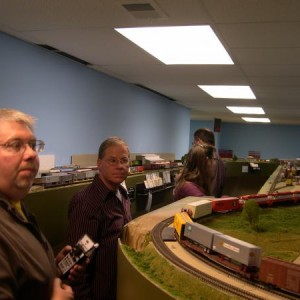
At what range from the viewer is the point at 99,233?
2139mm

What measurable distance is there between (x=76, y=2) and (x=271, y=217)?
201cm

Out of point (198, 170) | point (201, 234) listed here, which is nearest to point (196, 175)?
point (198, 170)

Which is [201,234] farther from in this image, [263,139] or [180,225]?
[263,139]

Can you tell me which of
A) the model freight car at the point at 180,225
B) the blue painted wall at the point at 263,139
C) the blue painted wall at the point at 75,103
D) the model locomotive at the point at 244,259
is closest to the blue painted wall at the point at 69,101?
the blue painted wall at the point at 75,103

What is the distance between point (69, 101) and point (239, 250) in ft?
12.2

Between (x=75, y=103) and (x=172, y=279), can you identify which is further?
(x=75, y=103)

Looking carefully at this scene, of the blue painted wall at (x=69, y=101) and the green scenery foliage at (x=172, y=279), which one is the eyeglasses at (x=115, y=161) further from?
the blue painted wall at (x=69, y=101)

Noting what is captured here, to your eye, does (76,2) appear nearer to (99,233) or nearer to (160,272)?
(99,233)

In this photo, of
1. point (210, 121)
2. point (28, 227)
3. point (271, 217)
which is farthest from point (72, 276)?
point (210, 121)

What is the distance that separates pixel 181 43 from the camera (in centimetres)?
361

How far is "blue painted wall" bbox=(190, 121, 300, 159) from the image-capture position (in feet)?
52.2

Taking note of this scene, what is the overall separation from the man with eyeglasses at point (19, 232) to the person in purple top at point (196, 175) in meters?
1.87

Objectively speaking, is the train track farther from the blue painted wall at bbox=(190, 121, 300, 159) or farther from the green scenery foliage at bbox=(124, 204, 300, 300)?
the blue painted wall at bbox=(190, 121, 300, 159)

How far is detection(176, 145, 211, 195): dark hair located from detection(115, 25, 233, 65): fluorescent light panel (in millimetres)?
1046
